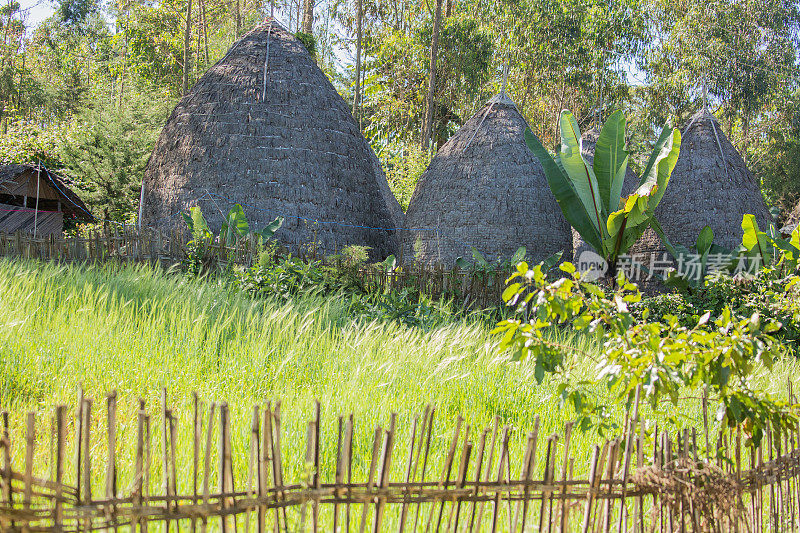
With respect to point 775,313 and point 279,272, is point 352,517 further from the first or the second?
point 775,313

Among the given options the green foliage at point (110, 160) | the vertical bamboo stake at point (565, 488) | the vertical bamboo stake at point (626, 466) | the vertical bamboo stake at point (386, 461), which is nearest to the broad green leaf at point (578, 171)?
the vertical bamboo stake at point (626, 466)

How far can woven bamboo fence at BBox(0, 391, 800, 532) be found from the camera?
5.07ft

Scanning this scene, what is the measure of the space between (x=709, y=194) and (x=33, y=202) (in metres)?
14.3

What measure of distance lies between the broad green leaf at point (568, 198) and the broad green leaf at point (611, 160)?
12.9 inches

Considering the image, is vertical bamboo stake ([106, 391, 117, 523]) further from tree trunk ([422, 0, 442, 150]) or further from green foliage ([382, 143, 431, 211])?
tree trunk ([422, 0, 442, 150])

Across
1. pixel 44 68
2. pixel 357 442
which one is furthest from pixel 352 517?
pixel 44 68

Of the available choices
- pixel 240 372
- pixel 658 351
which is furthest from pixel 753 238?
pixel 658 351

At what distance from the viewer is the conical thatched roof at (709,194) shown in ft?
33.8

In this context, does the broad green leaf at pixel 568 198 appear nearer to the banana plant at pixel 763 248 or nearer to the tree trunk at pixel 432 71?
the banana plant at pixel 763 248

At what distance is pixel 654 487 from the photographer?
6.46 feet

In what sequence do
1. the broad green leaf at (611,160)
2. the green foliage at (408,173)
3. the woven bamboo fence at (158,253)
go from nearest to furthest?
the woven bamboo fence at (158,253) < the broad green leaf at (611,160) < the green foliage at (408,173)

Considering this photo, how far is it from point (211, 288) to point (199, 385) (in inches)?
90.7

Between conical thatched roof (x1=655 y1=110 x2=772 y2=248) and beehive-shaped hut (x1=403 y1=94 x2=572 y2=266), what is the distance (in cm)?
233

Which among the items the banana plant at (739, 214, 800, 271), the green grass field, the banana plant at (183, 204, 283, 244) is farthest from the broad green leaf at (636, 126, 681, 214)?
the banana plant at (183, 204, 283, 244)
